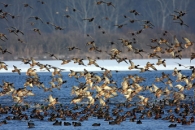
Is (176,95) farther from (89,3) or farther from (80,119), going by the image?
(89,3)

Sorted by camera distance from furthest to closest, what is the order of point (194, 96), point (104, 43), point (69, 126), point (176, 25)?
point (176, 25), point (104, 43), point (194, 96), point (69, 126)

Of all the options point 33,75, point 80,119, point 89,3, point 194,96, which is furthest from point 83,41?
point 80,119

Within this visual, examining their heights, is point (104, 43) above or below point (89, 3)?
below

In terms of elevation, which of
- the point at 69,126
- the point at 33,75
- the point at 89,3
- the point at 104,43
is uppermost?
the point at 89,3

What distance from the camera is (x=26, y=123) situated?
24250mm

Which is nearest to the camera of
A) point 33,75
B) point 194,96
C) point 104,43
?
point 33,75

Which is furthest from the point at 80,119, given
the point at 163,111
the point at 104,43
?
the point at 104,43

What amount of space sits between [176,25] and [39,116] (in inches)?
2304

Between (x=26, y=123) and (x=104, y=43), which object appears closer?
(x=26, y=123)

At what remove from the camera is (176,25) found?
81.9 metres

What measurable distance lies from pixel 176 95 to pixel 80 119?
654 cm

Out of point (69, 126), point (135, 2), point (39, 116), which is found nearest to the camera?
point (69, 126)

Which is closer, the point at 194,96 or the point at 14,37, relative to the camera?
the point at 194,96

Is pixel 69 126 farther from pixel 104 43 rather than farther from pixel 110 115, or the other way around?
pixel 104 43
